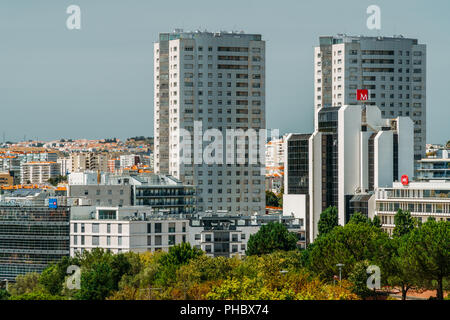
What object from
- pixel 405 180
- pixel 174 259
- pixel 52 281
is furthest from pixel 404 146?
pixel 52 281

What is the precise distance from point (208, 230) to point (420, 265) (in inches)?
1478

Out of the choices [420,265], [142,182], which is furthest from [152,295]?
[142,182]

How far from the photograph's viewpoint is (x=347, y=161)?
114500 mm

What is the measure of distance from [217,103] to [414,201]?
39.9 meters

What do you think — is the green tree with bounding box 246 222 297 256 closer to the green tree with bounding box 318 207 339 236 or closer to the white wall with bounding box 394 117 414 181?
the green tree with bounding box 318 207 339 236

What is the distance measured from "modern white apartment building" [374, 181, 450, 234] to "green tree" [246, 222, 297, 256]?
931cm

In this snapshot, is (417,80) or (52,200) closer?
(52,200)

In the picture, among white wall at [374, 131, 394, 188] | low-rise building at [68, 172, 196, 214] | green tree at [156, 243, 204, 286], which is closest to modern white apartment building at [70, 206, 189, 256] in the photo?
low-rise building at [68, 172, 196, 214]

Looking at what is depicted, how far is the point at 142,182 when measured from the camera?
129250 millimetres

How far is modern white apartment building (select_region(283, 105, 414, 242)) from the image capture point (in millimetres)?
113188

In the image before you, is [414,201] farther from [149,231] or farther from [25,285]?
[25,285]

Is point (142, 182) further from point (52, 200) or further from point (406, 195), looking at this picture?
point (406, 195)

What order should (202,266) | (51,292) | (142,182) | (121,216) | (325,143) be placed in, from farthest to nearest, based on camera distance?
(142,182)
(325,143)
(121,216)
(51,292)
(202,266)
